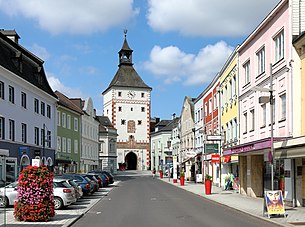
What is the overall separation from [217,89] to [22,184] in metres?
29.3

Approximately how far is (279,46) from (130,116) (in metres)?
83.8

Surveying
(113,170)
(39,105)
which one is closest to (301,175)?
(39,105)

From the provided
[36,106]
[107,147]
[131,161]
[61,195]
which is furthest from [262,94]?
[131,161]

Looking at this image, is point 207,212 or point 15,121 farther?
point 15,121

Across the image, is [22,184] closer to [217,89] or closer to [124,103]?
[217,89]

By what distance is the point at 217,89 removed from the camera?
145ft

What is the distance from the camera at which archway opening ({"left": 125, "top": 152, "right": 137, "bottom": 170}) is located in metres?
111

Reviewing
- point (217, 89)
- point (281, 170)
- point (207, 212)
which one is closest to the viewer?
point (207, 212)

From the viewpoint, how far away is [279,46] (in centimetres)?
2467

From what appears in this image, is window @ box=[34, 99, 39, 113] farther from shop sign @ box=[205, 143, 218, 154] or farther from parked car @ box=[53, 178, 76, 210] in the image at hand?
parked car @ box=[53, 178, 76, 210]

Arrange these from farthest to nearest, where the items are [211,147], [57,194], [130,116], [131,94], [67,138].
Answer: [131,94] → [130,116] → [67,138] → [211,147] → [57,194]

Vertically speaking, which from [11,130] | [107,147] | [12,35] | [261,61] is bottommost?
[107,147]

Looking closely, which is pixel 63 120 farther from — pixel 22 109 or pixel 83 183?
pixel 83 183

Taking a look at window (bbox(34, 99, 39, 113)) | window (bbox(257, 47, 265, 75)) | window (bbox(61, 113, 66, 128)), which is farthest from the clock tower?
window (bbox(257, 47, 265, 75))
